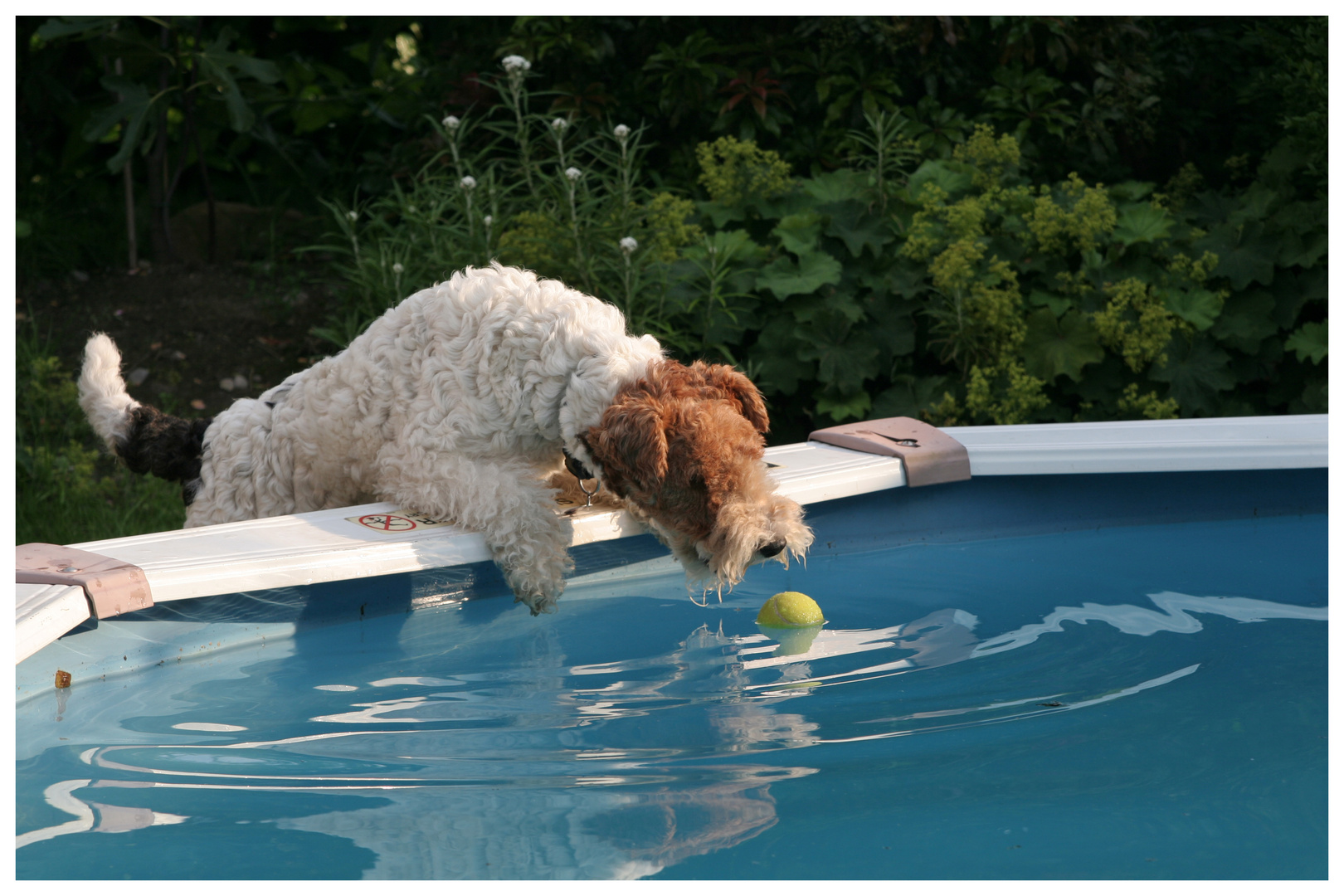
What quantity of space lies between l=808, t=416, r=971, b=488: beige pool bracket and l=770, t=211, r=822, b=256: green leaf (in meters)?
1.56

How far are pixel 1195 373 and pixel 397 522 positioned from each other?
3646 mm

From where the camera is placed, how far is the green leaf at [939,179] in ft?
18.0

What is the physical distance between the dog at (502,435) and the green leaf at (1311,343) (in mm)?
3257

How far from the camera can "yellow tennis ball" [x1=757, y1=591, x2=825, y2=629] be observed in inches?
123

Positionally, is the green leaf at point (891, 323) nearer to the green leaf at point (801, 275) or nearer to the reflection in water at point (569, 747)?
the green leaf at point (801, 275)

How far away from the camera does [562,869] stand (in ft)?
6.41

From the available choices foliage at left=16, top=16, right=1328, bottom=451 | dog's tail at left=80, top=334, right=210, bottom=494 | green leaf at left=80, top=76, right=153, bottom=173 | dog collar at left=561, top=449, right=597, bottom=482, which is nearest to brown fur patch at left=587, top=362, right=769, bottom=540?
dog collar at left=561, top=449, right=597, bottom=482

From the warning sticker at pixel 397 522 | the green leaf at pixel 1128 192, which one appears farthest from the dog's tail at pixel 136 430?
the green leaf at pixel 1128 192

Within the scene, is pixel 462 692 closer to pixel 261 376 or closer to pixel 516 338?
pixel 516 338

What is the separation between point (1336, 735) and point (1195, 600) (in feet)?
3.11

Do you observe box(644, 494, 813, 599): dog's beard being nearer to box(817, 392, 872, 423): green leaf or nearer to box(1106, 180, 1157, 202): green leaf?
box(817, 392, 872, 423): green leaf

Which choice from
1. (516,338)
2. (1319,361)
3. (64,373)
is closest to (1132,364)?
(1319,361)

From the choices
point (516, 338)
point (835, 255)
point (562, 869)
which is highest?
point (835, 255)

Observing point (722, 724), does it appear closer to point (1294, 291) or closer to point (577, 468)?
point (577, 468)
